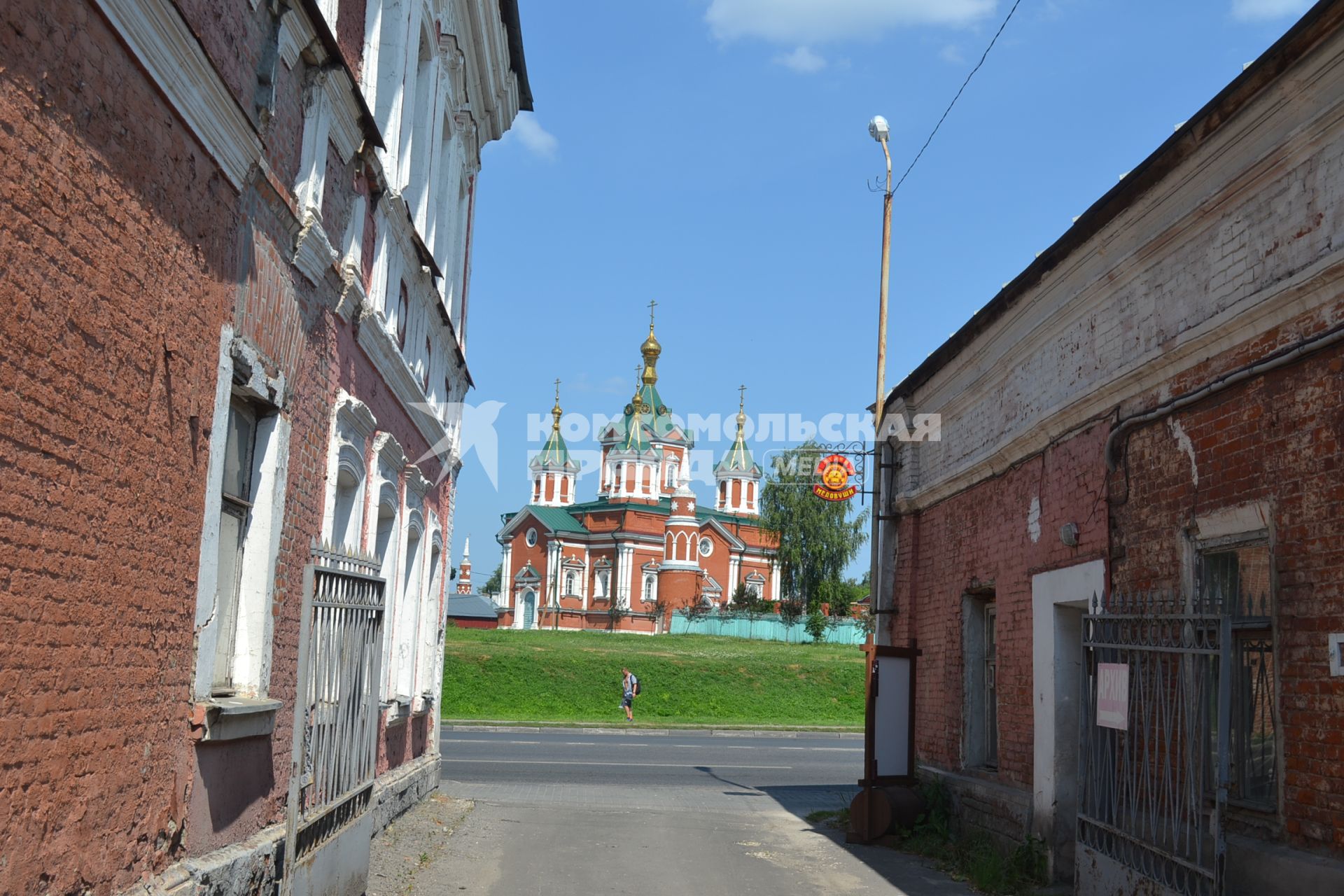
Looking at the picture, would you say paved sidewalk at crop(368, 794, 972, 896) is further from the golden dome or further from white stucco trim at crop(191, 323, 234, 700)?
the golden dome

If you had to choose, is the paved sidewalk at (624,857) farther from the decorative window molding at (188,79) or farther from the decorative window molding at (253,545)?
the decorative window molding at (188,79)

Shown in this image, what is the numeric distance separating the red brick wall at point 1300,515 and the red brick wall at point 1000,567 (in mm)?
1859

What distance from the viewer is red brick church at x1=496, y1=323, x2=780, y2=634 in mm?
76250

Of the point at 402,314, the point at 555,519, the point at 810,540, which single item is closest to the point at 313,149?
the point at 402,314

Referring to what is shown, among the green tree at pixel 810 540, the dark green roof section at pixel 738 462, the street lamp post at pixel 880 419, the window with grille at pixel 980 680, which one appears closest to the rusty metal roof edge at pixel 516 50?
the street lamp post at pixel 880 419

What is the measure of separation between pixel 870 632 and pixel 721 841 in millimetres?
4353

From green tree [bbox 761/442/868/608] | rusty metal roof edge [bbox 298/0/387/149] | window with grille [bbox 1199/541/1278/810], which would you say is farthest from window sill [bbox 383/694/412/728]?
green tree [bbox 761/442/868/608]

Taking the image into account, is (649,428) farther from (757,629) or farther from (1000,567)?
(1000,567)

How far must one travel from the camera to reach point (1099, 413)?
9023mm

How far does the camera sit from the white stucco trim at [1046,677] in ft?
31.2

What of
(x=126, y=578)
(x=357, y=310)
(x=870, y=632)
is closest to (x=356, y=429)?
(x=357, y=310)

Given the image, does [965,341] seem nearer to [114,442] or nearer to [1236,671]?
[1236,671]

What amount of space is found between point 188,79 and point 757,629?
59622 millimetres

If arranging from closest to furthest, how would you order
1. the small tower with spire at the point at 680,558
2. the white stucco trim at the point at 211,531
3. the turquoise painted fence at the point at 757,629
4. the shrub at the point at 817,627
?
1. the white stucco trim at the point at 211,531
2. the shrub at the point at 817,627
3. the turquoise painted fence at the point at 757,629
4. the small tower with spire at the point at 680,558
